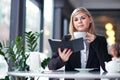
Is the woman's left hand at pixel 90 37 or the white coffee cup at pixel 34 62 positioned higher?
the woman's left hand at pixel 90 37

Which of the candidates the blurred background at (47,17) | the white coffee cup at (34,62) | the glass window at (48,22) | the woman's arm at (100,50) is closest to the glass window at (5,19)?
the blurred background at (47,17)

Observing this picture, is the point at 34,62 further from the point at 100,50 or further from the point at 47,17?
the point at 47,17

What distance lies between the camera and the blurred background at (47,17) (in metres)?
2.88

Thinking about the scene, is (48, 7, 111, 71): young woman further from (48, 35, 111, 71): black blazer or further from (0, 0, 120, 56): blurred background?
(0, 0, 120, 56): blurred background

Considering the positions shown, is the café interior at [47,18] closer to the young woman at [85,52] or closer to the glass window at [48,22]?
the glass window at [48,22]

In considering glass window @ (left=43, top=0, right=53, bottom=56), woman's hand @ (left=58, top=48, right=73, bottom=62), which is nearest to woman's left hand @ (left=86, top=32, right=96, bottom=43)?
woman's hand @ (left=58, top=48, right=73, bottom=62)

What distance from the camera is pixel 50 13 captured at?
6.20m

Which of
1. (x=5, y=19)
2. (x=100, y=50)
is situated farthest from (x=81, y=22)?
(x=5, y=19)

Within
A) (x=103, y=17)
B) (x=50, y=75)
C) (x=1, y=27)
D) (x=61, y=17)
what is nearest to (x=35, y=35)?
(x=50, y=75)

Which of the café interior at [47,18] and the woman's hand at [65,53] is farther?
the café interior at [47,18]

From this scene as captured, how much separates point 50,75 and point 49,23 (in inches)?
186

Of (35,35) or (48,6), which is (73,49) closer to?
(35,35)

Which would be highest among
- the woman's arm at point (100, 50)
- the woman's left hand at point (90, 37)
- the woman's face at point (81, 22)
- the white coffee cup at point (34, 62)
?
the woman's face at point (81, 22)

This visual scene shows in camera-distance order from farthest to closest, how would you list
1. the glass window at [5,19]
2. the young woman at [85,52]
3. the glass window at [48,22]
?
the glass window at [48,22] < the glass window at [5,19] < the young woman at [85,52]
